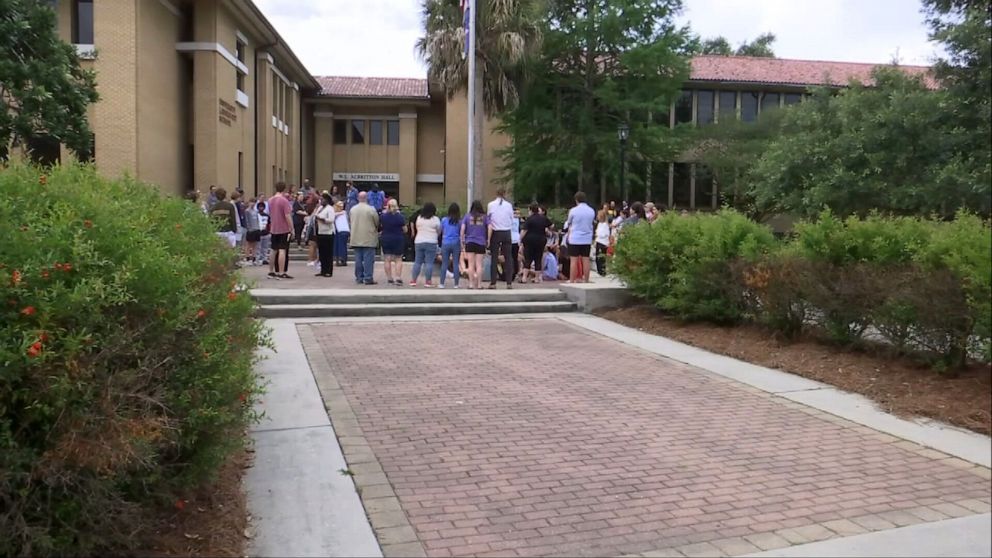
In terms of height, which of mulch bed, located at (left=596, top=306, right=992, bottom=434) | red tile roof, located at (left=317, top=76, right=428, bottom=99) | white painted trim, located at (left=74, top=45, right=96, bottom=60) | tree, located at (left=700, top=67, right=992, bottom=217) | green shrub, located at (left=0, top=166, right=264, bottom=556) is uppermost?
red tile roof, located at (left=317, top=76, right=428, bottom=99)

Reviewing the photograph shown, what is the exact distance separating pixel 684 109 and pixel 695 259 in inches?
1306

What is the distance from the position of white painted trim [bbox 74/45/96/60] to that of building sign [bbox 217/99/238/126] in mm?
4409

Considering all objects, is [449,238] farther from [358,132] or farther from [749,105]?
[358,132]

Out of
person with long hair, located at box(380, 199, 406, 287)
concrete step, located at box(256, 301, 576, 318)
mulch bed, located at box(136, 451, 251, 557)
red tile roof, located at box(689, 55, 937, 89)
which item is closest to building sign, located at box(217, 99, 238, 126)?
person with long hair, located at box(380, 199, 406, 287)

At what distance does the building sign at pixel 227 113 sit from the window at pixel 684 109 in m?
23.5

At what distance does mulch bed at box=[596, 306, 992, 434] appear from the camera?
5699 millimetres

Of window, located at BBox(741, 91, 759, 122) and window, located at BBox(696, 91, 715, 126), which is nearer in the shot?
window, located at BBox(741, 91, 759, 122)

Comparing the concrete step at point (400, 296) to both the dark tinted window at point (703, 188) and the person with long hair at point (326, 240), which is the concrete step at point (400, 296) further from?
the dark tinted window at point (703, 188)

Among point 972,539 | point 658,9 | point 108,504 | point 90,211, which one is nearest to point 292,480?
point 108,504

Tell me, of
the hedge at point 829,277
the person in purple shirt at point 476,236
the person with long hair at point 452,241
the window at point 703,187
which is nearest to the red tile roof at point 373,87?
the window at point 703,187

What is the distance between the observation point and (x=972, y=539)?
225 cm

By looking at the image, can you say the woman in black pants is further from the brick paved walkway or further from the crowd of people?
the brick paved walkway

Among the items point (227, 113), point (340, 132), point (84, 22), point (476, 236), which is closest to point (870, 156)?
point (476, 236)

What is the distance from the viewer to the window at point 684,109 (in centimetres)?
4069
